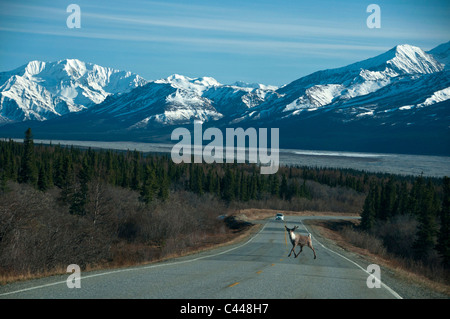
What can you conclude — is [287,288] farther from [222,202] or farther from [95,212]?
[222,202]

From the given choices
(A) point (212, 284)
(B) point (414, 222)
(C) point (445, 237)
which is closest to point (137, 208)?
(C) point (445, 237)

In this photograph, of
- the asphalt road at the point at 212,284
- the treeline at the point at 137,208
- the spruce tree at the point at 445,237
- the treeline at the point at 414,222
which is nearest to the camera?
the asphalt road at the point at 212,284

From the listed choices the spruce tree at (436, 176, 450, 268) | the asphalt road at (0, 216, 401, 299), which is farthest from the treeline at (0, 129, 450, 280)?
the asphalt road at (0, 216, 401, 299)

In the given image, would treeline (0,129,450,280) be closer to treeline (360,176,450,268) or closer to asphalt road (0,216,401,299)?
treeline (360,176,450,268)

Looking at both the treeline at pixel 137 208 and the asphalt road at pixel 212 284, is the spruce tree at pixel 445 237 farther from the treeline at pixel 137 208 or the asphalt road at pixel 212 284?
the asphalt road at pixel 212 284

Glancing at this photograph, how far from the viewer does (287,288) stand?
43.7 feet

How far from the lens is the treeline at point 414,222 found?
5153 centimetres

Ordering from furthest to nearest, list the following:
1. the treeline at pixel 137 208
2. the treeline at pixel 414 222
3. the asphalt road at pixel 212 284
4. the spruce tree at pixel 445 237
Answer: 1. the treeline at pixel 414 222
2. the spruce tree at pixel 445 237
3. the treeline at pixel 137 208
4. the asphalt road at pixel 212 284

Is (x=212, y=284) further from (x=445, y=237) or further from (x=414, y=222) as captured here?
(x=414, y=222)

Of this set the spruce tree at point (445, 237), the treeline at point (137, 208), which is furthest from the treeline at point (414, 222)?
the treeline at point (137, 208)

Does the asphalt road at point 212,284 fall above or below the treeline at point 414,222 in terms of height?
above

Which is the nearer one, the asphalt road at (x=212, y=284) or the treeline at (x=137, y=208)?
the asphalt road at (x=212, y=284)

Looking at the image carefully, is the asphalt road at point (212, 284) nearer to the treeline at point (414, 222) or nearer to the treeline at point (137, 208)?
the treeline at point (137, 208)

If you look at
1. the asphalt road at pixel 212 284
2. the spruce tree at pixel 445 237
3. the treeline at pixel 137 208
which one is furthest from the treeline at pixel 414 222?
the asphalt road at pixel 212 284
